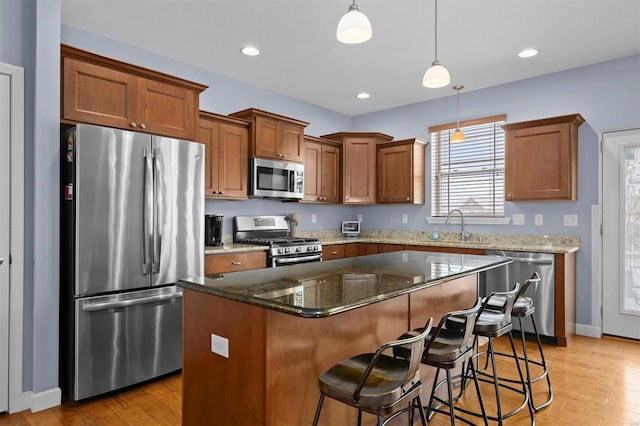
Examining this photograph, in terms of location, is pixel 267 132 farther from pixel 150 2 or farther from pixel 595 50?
pixel 595 50

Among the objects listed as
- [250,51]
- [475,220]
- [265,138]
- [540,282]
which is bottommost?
[540,282]

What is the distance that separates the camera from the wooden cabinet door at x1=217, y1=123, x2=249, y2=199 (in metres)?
4.18

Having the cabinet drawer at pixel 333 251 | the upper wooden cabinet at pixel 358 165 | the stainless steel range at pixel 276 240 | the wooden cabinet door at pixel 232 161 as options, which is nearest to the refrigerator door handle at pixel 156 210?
the wooden cabinet door at pixel 232 161

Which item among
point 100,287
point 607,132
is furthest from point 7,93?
point 607,132

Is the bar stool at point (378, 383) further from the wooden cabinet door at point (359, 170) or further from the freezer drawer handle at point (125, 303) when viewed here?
the wooden cabinet door at point (359, 170)

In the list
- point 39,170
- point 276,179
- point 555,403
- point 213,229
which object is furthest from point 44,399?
point 555,403

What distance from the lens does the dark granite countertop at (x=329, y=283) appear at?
1.48 m

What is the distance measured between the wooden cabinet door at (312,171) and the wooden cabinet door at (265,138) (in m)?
0.68

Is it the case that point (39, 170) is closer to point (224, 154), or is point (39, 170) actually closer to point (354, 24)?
point (224, 154)

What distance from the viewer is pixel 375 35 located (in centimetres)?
354

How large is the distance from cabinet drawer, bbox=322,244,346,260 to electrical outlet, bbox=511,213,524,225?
6.88 feet

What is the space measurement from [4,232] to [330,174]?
3807 millimetres

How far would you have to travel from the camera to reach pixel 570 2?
3008 millimetres

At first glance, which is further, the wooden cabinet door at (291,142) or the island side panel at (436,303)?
the wooden cabinet door at (291,142)
